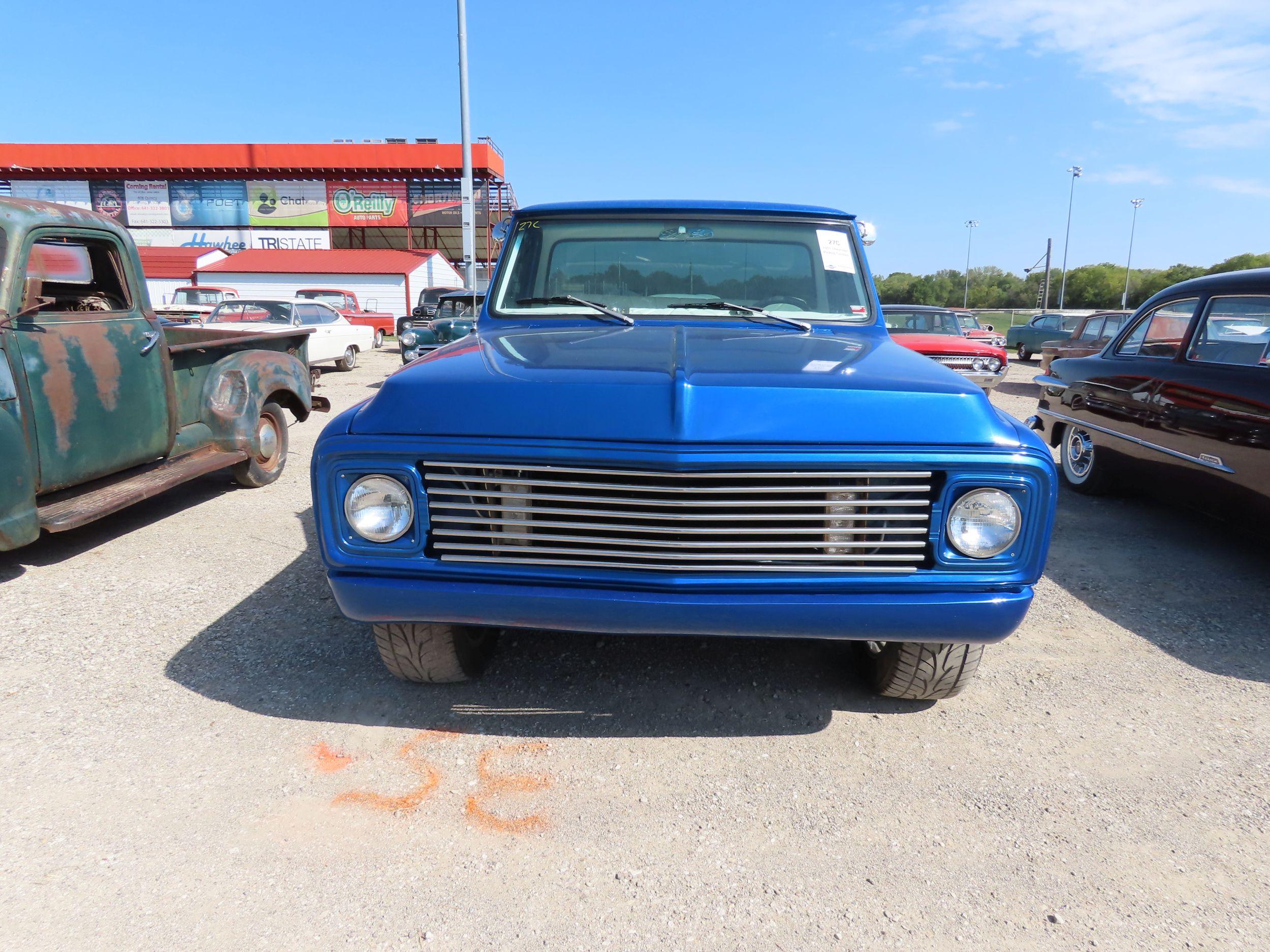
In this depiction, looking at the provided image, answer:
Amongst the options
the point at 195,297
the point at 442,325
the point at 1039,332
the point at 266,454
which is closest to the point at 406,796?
the point at 266,454

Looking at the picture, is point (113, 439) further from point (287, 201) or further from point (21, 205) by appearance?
point (287, 201)

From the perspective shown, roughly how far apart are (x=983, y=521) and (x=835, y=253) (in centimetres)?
176

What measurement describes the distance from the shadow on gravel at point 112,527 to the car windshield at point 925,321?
10.5 metres

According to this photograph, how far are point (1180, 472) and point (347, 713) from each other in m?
4.45

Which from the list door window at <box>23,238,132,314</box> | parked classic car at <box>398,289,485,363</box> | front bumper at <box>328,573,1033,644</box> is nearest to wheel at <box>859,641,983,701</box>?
front bumper at <box>328,573,1033,644</box>

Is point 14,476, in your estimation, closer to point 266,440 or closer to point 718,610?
point 266,440

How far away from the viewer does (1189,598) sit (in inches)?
159

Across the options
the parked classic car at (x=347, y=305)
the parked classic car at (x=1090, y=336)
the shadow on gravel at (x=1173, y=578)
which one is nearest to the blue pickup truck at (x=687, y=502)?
the shadow on gravel at (x=1173, y=578)

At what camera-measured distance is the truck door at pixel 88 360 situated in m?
4.04

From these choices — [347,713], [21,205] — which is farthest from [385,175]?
[347,713]

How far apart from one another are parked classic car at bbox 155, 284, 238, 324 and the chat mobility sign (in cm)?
1753

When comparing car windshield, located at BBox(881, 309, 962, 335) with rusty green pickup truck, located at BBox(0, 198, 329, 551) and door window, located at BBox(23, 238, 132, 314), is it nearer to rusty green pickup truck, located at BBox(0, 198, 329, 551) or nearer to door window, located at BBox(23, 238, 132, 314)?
rusty green pickup truck, located at BBox(0, 198, 329, 551)

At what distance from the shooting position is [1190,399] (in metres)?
4.36

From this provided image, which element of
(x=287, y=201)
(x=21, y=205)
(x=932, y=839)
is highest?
(x=287, y=201)
